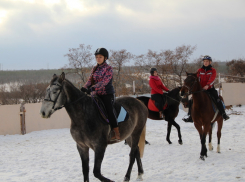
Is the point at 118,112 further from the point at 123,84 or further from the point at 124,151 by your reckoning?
the point at 123,84

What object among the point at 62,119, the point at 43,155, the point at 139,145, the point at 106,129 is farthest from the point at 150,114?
the point at 62,119

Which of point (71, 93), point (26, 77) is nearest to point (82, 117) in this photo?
point (71, 93)

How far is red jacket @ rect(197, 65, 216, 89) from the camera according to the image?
648 centimetres

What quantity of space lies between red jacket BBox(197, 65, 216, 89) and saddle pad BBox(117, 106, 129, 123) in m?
3.13

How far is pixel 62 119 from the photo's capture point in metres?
12.2

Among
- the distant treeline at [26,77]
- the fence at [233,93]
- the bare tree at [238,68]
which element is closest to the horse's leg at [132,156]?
the fence at [233,93]

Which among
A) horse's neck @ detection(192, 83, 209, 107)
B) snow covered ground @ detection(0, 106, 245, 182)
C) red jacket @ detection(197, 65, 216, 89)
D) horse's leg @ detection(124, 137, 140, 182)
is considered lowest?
snow covered ground @ detection(0, 106, 245, 182)

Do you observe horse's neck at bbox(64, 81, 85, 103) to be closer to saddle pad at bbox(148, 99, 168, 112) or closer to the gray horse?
the gray horse

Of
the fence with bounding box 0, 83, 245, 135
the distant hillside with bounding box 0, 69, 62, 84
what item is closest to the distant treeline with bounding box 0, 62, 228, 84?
the distant hillside with bounding box 0, 69, 62, 84

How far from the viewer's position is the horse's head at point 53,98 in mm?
3224

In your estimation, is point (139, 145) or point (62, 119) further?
point (62, 119)

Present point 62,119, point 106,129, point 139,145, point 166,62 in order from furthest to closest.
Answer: point 166,62
point 62,119
point 139,145
point 106,129

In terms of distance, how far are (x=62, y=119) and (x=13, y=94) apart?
10896mm

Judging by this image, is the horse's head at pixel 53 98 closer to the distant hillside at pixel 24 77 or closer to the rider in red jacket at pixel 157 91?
the rider in red jacket at pixel 157 91
